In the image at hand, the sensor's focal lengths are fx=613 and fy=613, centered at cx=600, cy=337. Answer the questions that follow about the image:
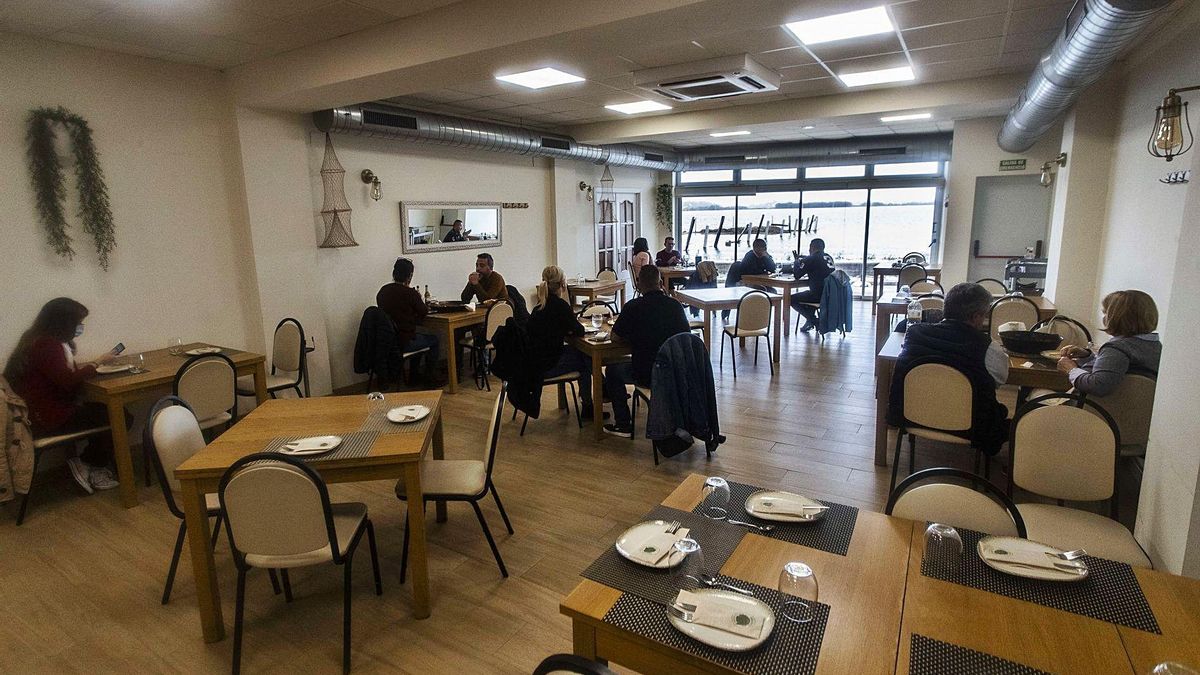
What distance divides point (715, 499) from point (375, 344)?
437 cm

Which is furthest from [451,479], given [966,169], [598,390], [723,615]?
[966,169]

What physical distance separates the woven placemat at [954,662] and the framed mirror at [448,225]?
20.6 feet

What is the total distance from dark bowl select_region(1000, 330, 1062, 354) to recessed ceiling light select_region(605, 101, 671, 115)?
4.24 meters

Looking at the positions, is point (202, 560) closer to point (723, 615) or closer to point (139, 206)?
point (723, 615)

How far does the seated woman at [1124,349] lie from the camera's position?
9.64 ft

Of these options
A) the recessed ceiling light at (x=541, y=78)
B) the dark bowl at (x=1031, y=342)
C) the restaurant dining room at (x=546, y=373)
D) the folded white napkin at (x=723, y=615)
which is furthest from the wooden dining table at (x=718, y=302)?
the folded white napkin at (x=723, y=615)

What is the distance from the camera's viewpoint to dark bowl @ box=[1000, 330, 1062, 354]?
3755 mm

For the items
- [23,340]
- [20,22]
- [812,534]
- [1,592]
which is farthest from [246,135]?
[812,534]

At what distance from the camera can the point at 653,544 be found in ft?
5.80

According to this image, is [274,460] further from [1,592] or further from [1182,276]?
[1182,276]

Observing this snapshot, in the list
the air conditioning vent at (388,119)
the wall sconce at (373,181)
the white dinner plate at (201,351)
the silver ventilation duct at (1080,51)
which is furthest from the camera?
the wall sconce at (373,181)

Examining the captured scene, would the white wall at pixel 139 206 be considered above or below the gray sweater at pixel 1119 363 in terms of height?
above

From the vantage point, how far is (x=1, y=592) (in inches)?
113

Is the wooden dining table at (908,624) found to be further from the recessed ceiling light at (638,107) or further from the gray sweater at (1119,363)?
the recessed ceiling light at (638,107)
